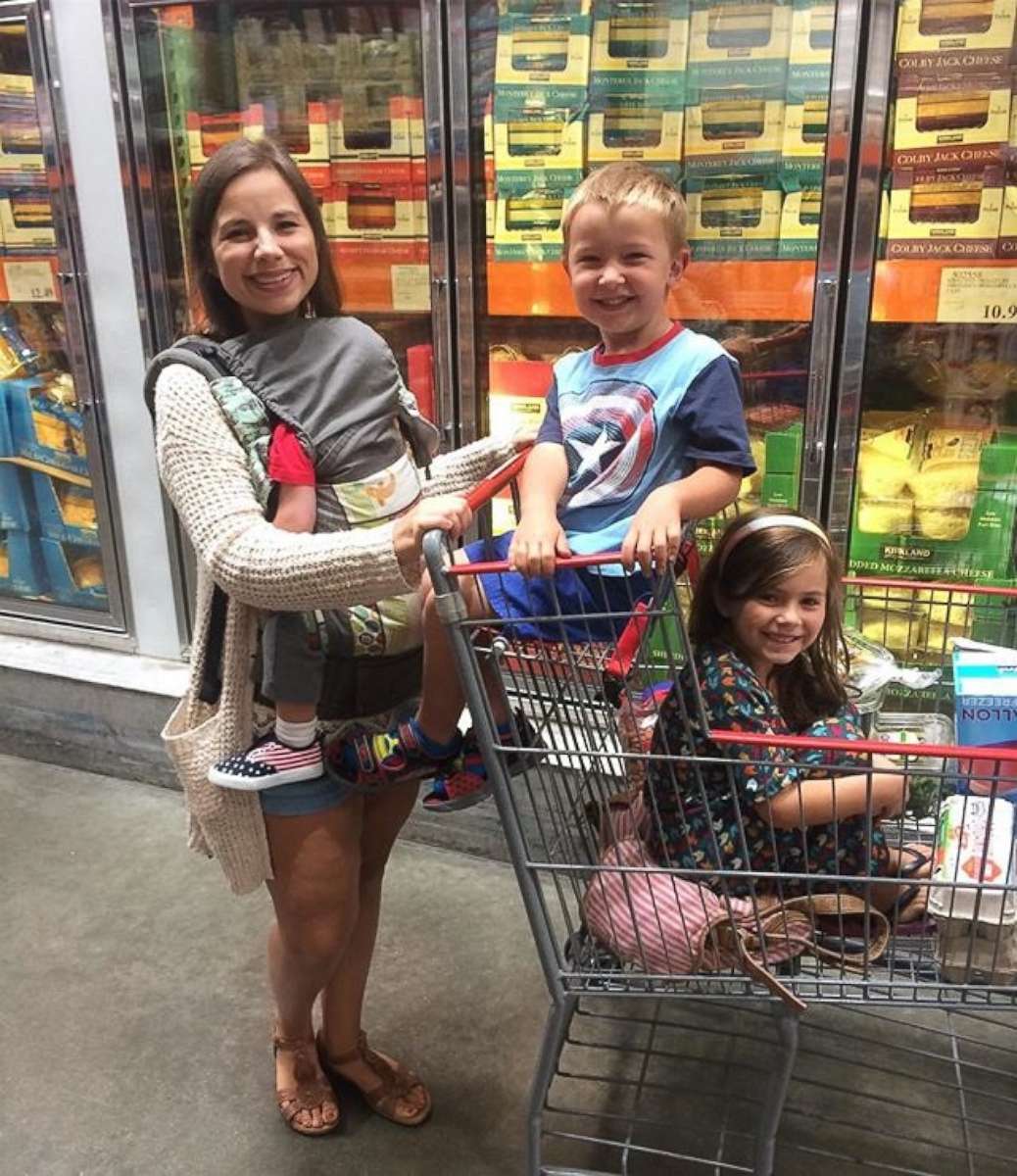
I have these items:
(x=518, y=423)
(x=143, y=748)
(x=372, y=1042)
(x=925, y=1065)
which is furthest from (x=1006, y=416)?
(x=143, y=748)

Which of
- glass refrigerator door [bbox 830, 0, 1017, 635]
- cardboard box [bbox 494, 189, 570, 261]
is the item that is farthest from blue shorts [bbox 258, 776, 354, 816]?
cardboard box [bbox 494, 189, 570, 261]

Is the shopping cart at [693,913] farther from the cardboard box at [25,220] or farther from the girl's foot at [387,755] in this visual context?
the cardboard box at [25,220]

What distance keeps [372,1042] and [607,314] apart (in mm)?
1594

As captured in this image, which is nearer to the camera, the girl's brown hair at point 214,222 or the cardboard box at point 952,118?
the girl's brown hair at point 214,222

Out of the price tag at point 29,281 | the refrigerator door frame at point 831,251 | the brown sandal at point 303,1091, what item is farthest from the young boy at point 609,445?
the price tag at point 29,281

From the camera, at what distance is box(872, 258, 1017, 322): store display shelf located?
7.86ft

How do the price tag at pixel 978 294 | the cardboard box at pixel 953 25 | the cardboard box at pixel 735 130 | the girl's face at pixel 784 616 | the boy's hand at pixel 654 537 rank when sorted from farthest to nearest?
the cardboard box at pixel 735 130 → the price tag at pixel 978 294 → the cardboard box at pixel 953 25 → the girl's face at pixel 784 616 → the boy's hand at pixel 654 537

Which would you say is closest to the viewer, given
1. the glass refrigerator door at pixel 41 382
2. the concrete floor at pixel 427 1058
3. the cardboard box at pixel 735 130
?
the concrete floor at pixel 427 1058

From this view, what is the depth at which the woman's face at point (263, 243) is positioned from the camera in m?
1.60

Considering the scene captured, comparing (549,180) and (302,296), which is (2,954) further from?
(549,180)

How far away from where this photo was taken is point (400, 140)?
284 cm

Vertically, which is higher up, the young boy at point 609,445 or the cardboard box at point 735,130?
the cardboard box at point 735,130

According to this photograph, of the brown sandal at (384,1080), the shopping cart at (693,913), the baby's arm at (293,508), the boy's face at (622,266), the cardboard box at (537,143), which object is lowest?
the brown sandal at (384,1080)

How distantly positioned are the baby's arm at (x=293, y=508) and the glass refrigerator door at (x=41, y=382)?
194 centimetres
